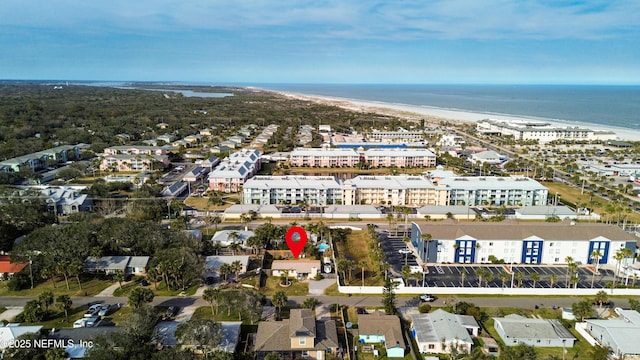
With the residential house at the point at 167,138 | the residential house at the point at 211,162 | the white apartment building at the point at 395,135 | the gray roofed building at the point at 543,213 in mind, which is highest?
the white apartment building at the point at 395,135

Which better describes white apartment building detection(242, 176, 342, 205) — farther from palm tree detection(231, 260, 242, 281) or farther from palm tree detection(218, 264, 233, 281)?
palm tree detection(218, 264, 233, 281)

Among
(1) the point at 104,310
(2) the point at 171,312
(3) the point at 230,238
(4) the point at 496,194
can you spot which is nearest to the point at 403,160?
(4) the point at 496,194

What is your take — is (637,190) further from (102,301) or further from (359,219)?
(102,301)

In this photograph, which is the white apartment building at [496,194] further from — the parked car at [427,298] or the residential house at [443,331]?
the residential house at [443,331]

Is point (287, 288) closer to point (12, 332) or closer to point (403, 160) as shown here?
point (12, 332)

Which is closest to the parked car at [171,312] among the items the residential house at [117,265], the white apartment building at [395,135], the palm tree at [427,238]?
the residential house at [117,265]

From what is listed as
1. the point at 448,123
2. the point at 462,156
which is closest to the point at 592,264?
the point at 462,156
